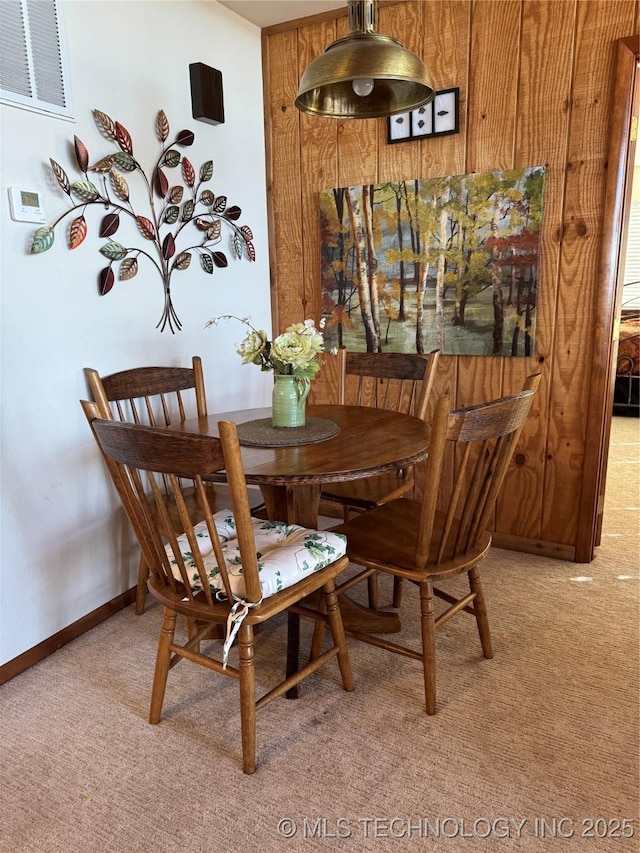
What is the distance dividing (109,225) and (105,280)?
0.20m

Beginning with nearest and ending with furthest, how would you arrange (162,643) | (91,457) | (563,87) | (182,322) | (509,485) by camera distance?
(162,643), (91,457), (563,87), (182,322), (509,485)

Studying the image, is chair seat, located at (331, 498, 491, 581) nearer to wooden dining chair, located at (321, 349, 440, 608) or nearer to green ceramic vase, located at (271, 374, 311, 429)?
wooden dining chair, located at (321, 349, 440, 608)

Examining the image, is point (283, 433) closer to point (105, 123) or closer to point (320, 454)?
point (320, 454)

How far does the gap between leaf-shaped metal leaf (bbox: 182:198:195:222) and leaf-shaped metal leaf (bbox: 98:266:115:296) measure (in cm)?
52

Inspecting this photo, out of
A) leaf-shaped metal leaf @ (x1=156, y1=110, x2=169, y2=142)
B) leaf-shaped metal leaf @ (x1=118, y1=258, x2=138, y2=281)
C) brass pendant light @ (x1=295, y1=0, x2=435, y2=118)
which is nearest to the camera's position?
brass pendant light @ (x1=295, y1=0, x2=435, y2=118)

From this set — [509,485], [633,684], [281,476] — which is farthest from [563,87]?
[633,684]

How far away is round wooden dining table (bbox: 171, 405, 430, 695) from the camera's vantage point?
5.32ft

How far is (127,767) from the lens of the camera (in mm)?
1625

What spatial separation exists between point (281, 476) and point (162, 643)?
608 millimetres

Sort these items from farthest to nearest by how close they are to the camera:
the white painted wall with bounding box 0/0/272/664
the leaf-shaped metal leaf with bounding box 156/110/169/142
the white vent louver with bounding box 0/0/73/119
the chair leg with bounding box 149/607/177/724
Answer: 1. the leaf-shaped metal leaf with bounding box 156/110/169/142
2. the white painted wall with bounding box 0/0/272/664
3. the white vent louver with bounding box 0/0/73/119
4. the chair leg with bounding box 149/607/177/724

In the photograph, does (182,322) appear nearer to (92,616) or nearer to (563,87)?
(92,616)

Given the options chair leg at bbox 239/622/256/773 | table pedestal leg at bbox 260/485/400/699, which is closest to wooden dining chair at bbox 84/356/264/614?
table pedestal leg at bbox 260/485/400/699

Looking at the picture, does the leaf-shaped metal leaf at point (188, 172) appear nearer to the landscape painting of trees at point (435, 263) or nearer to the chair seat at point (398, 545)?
the landscape painting of trees at point (435, 263)

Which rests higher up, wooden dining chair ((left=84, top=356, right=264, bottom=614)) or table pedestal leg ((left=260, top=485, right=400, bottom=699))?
wooden dining chair ((left=84, top=356, right=264, bottom=614))
